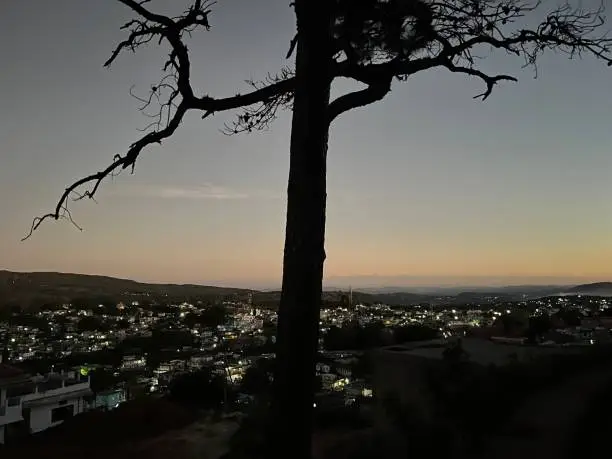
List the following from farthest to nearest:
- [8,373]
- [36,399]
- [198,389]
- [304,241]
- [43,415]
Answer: [43,415], [36,399], [8,373], [198,389], [304,241]

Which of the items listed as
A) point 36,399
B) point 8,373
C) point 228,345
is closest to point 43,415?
point 36,399

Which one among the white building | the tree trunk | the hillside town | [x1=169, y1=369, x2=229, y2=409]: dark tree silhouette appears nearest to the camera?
the tree trunk

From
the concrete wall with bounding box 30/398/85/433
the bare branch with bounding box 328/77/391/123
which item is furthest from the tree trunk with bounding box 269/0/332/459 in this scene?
the concrete wall with bounding box 30/398/85/433

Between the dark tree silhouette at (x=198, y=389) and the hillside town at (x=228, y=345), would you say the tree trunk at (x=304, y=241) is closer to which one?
the hillside town at (x=228, y=345)

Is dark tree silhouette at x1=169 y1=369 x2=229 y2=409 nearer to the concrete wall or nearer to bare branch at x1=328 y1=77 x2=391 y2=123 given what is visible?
the concrete wall

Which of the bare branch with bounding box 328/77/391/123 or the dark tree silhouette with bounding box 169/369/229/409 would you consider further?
the dark tree silhouette with bounding box 169/369/229/409

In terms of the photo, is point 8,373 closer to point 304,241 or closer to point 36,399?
point 36,399
